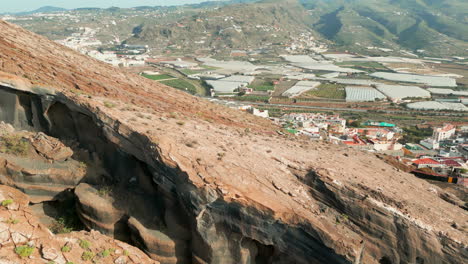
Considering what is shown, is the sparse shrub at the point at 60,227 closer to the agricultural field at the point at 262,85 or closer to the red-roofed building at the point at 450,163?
the red-roofed building at the point at 450,163

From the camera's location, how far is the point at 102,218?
14812mm

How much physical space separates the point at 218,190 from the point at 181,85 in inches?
3681

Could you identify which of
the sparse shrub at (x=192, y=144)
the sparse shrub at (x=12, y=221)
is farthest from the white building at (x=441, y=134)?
the sparse shrub at (x=12, y=221)

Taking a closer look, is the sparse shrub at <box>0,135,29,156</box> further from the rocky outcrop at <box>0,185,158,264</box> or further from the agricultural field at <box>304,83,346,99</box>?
the agricultural field at <box>304,83,346,99</box>

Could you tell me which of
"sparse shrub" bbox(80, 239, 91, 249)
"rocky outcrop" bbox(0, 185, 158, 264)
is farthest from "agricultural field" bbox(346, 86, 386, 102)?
"sparse shrub" bbox(80, 239, 91, 249)

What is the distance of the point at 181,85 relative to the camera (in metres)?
104

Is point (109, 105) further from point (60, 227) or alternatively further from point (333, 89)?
point (333, 89)

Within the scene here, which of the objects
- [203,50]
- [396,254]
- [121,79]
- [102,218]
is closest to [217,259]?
[102,218]

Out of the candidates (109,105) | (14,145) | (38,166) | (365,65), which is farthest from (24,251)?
(365,65)

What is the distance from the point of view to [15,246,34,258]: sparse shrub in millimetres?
11049

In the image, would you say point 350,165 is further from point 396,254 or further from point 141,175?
point 141,175

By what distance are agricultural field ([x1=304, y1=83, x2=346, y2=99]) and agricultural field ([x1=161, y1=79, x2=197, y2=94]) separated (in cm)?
3141

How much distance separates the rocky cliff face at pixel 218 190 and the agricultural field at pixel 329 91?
277 ft

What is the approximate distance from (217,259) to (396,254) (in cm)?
632
